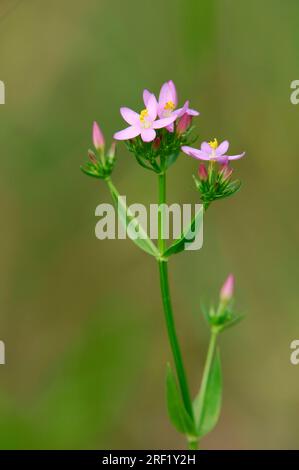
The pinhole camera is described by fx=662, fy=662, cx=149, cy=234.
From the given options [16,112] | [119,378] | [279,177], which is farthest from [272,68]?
[119,378]

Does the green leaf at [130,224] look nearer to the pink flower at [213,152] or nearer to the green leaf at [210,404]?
the pink flower at [213,152]

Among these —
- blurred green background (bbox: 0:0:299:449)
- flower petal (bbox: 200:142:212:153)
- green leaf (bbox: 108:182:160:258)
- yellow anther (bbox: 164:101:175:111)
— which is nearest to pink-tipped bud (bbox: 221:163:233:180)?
flower petal (bbox: 200:142:212:153)

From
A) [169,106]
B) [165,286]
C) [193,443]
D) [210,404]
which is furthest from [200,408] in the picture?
[169,106]

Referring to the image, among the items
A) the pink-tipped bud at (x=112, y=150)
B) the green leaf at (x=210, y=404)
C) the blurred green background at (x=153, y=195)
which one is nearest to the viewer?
the pink-tipped bud at (x=112, y=150)

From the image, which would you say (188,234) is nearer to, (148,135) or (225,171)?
(225,171)

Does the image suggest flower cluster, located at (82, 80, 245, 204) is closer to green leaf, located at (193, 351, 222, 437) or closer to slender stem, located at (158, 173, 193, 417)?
slender stem, located at (158, 173, 193, 417)

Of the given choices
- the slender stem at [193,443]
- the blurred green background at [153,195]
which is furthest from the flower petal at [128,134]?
the blurred green background at [153,195]

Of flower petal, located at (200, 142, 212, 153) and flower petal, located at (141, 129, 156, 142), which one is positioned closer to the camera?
flower petal, located at (141, 129, 156, 142)
